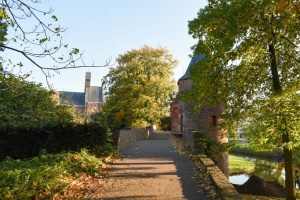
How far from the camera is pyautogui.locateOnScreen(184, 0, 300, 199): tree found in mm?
10250

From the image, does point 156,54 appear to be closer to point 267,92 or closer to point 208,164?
point 267,92

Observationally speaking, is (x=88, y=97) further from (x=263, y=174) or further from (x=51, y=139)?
(x=51, y=139)

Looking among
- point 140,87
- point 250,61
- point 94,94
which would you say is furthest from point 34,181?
point 94,94

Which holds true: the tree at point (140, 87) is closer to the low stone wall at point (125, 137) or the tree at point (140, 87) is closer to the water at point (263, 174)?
the low stone wall at point (125, 137)

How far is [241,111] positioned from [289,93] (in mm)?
2687

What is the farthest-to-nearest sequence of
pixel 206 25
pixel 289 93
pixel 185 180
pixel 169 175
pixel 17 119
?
pixel 17 119, pixel 206 25, pixel 289 93, pixel 169 175, pixel 185 180

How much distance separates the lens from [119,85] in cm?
3650

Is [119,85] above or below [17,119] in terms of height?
above

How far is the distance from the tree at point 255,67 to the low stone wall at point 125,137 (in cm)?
509

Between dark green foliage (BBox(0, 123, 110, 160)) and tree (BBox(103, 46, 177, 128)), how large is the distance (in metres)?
19.5

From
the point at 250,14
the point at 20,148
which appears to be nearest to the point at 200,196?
the point at 250,14

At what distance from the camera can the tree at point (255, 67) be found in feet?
33.6

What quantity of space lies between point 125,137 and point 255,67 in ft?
32.7

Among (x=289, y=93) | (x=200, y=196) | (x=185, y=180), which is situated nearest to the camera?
(x=200, y=196)
